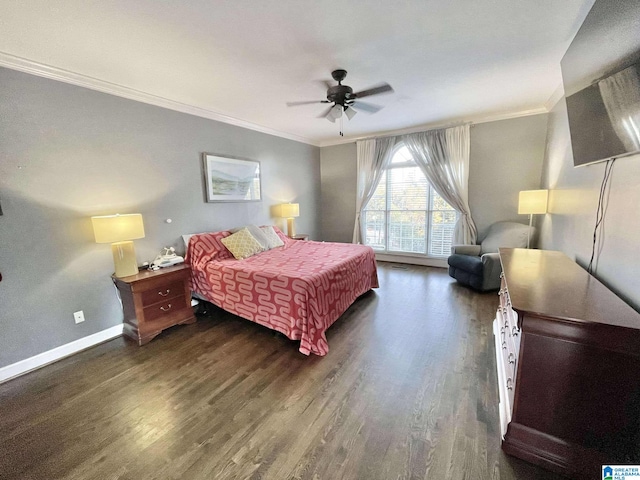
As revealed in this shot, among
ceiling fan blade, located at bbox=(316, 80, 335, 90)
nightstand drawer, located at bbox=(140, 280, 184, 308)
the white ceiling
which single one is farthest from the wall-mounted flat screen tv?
nightstand drawer, located at bbox=(140, 280, 184, 308)

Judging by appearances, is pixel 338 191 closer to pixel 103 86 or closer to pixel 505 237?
pixel 505 237

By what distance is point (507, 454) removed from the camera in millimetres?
1348

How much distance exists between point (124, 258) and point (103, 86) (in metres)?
1.75

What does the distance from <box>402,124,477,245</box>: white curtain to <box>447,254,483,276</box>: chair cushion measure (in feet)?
2.52

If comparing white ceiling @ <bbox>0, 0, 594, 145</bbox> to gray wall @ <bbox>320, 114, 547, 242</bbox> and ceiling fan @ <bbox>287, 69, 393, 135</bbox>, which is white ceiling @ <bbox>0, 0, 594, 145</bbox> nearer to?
ceiling fan @ <bbox>287, 69, 393, 135</bbox>

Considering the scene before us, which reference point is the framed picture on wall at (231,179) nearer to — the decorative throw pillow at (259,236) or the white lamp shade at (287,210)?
the white lamp shade at (287,210)

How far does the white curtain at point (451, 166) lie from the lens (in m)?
4.32

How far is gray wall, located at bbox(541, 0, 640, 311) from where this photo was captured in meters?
1.31

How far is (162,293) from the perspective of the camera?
2719 mm

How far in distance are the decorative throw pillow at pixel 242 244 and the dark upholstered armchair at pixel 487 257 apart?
9.75ft

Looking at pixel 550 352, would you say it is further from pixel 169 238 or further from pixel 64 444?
pixel 169 238

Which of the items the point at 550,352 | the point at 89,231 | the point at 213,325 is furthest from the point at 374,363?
the point at 89,231

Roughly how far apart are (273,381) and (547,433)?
1661 millimetres

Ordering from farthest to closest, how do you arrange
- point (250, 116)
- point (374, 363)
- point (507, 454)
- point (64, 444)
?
point (250, 116) < point (374, 363) < point (64, 444) < point (507, 454)
